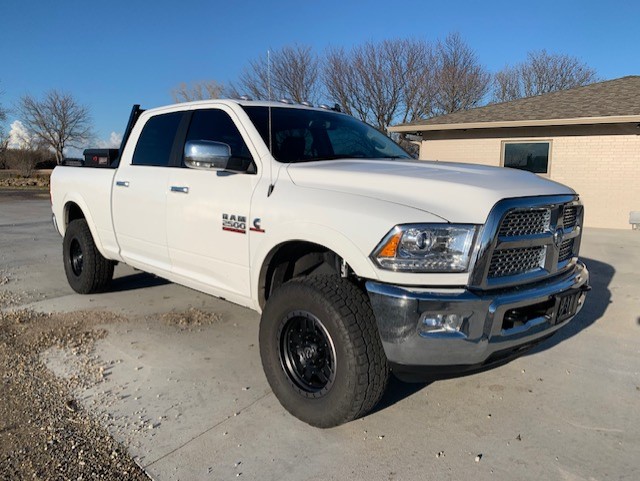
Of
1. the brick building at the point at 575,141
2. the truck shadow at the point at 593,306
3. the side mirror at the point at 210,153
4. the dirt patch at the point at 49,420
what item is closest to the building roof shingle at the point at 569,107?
the brick building at the point at 575,141

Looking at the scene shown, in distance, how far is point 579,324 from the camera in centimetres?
480

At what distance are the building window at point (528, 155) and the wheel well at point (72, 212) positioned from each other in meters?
10.9

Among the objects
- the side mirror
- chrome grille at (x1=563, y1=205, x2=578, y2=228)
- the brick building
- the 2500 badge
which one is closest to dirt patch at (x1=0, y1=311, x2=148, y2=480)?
the 2500 badge

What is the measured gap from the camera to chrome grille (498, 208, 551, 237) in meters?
2.63

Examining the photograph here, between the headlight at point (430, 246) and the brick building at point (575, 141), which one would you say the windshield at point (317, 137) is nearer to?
the headlight at point (430, 246)

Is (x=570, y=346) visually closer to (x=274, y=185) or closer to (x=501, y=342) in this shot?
(x=501, y=342)

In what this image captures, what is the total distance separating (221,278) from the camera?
368 cm

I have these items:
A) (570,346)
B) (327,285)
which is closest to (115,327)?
(327,285)

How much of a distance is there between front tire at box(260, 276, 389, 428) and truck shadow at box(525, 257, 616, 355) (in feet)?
5.50

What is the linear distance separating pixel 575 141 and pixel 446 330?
38.9 ft

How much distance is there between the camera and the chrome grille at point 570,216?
314 cm

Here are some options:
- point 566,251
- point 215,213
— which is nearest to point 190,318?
point 215,213

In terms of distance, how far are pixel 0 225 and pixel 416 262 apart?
1257cm

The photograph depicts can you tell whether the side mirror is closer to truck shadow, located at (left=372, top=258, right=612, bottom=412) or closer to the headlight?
the headlight
